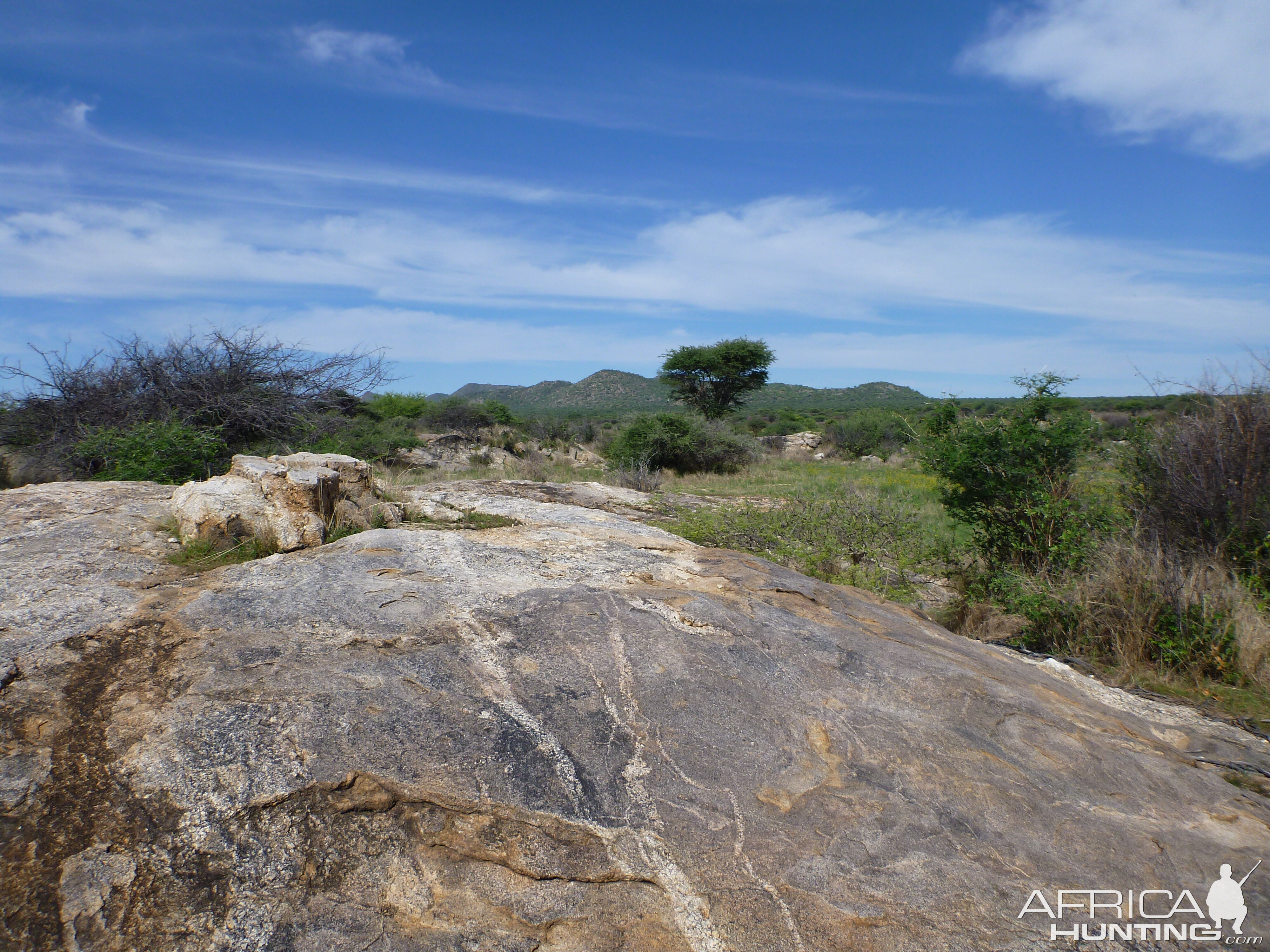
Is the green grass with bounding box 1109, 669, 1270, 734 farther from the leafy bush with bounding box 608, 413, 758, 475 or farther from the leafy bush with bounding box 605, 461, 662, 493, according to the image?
the leafy bush with bounding box 608, 413, 758, 475

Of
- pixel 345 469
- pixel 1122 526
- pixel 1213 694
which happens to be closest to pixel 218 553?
pixel 345 469

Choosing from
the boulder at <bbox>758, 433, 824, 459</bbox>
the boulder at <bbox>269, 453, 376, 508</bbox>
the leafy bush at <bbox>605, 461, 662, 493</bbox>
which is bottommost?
the leafy bush at <bbox>605, 461, 662, 493</bbox>

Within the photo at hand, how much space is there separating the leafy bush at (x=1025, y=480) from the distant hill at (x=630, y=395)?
56475 mm

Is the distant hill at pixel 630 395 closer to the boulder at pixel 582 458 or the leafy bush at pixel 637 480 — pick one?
the boulder at pixel 582 458

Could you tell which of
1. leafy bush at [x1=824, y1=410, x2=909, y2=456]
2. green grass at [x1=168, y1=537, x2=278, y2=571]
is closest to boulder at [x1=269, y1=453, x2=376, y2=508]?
green grass at [x1=168, y1=537, x2=278, y2=571]

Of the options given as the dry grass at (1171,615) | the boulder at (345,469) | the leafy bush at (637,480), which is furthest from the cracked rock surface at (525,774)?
the leafy bush at (637,480)

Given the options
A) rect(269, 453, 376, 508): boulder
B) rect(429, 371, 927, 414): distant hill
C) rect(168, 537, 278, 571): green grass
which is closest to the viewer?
rect(168, 537, 278, 571): green grass

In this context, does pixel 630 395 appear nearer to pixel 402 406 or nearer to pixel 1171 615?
pixel 402 406

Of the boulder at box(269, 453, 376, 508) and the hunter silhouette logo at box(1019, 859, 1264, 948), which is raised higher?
the boulder at box(269, 453, 376, 508)

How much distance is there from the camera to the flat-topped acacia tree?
104 feet

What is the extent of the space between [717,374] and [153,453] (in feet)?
88.3

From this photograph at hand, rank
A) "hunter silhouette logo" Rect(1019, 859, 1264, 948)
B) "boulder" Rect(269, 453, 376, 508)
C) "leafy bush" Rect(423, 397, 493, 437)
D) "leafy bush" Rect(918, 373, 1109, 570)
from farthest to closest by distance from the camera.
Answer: "leafy bush" Rect(423, 397, 493, 437) < "leafy bush" Rect(918, 373, 1109, 570) < "boulder" Rect(269, 453, 376, 508) < "hunter silhouette logo" Rect(1019, 859, 1264, 948)

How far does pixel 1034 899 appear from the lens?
208 cm

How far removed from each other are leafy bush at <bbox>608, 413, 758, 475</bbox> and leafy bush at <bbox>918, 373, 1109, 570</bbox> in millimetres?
12221
